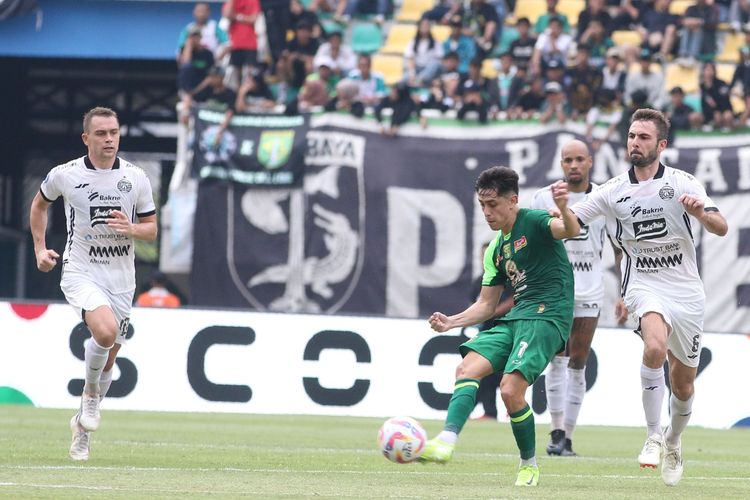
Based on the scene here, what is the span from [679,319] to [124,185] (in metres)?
4.38

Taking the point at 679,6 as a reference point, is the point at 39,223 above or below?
below

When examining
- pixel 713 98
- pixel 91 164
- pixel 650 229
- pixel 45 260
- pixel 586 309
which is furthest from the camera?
pixel 713 98

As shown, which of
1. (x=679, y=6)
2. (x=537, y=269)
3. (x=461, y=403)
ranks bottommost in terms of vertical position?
(x=461, y=403)

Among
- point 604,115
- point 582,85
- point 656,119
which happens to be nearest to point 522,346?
point 656,119

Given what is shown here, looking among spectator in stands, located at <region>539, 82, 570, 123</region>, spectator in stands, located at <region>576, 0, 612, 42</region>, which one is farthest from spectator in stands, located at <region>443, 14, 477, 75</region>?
spectator in stands, located at <region>539, 82, 570, 123</region>

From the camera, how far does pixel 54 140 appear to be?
107 feet

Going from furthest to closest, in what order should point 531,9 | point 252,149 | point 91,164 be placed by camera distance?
1. point 531,9
2. point 252,149
3. point 91,164

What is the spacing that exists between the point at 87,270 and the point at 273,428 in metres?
5.47

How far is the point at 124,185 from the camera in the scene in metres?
11.3

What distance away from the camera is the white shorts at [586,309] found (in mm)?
12812

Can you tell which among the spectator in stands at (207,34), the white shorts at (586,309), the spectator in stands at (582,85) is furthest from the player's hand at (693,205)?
the spectator in stands at (207,34)

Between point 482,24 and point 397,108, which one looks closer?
point 397,108

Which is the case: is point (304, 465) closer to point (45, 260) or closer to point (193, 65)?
point (45, 260)

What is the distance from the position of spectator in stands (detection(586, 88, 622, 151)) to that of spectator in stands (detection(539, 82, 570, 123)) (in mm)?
417
